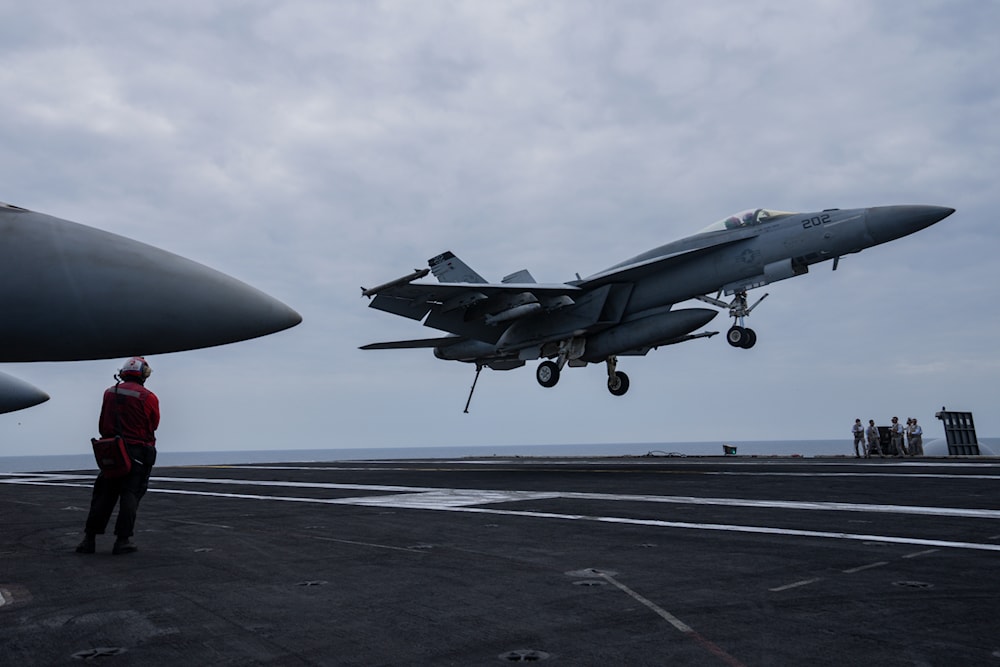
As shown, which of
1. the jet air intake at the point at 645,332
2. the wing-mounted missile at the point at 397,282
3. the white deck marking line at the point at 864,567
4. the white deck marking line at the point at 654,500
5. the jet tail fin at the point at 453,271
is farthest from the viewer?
the jet tail fin at the point at 453,271

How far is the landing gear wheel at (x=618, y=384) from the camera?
85.1 feet

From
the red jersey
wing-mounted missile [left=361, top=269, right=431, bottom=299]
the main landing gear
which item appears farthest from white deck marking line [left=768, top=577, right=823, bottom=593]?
the main landing gear

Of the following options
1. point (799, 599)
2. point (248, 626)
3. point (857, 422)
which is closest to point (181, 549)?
point (248, 626)

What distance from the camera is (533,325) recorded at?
24094 millimetres

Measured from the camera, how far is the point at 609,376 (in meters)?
26.2

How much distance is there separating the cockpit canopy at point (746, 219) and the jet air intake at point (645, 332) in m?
2.70

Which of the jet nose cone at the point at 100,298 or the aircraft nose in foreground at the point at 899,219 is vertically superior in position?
the aircraft nose in foreground at the point at 899,219

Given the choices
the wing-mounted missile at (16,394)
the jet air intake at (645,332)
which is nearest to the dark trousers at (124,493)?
the wing-mounted missile at (16,394)

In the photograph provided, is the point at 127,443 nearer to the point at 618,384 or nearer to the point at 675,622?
the point at 675,622

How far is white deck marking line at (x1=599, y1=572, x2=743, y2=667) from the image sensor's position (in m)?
3.49

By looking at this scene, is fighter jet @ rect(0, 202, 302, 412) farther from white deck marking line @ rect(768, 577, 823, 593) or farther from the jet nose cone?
white deck marking line @ rect(768, 577, 823, 593)

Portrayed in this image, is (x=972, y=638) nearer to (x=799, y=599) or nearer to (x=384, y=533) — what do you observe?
(x=799, y=599)

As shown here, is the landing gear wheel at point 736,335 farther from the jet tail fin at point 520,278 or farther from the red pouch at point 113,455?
the red pouch at point 113,455

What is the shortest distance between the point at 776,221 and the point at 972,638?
59.6 feet
